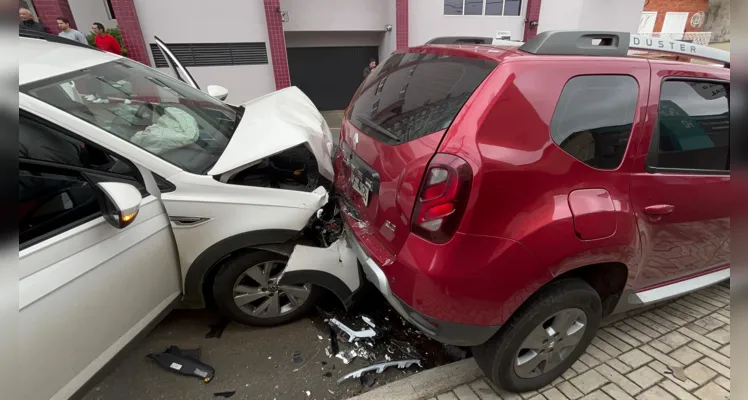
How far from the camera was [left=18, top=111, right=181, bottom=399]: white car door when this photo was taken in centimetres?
144

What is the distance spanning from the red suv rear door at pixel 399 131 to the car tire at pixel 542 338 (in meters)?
0.76

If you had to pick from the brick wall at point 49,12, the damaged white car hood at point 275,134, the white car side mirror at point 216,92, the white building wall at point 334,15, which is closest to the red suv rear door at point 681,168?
the damaged white car hood at point 275,134

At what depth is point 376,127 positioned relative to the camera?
78.3 inches

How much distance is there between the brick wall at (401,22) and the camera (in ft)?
33.2

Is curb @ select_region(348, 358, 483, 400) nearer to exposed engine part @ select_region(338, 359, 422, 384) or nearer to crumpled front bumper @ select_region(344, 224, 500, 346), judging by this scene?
exposed engine part @ select_region(338, 359, 422, 384)

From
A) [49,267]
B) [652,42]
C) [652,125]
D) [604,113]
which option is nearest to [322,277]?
[49,267]

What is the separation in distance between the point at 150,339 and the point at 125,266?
953 mm

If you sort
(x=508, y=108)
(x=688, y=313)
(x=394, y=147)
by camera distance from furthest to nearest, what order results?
(x=688, y=313) < (x=394, y=147) < (x=508, y=108)

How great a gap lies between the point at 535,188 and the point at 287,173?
6.22 feet

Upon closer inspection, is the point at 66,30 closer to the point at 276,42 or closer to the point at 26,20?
the point at 26,20

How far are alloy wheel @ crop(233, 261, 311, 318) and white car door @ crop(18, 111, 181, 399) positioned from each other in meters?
0.44

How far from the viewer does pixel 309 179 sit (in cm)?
267

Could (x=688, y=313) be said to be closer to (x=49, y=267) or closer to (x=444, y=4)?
(x=49, y=267)

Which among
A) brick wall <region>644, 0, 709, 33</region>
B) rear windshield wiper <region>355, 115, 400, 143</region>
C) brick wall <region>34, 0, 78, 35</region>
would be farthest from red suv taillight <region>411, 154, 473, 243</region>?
brick wall <region>644, 0, 709, 33</region>
